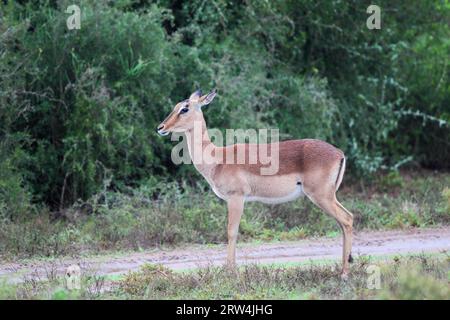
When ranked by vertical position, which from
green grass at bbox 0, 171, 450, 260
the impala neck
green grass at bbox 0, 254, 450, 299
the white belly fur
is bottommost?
green grass at bbox 0, 171, 450, 260

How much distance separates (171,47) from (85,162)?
2.76 m

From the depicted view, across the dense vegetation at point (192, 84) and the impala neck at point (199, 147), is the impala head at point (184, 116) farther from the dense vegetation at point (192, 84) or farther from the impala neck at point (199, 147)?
the dense vegetation at point (192, 84)

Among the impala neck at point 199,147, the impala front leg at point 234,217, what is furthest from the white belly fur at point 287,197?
the impala neck at point 199,147

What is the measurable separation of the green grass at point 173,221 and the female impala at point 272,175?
1.90 meters

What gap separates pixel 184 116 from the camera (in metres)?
9.78

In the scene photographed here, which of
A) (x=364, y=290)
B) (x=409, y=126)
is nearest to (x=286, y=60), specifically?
(x=409, y=126)

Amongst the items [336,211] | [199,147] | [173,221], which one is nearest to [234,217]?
[199,147]

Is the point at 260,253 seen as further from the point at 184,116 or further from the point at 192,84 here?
the point at 192,84

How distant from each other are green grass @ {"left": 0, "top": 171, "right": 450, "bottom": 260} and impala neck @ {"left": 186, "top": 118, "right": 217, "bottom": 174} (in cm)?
180

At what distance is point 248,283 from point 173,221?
3699 millimetres

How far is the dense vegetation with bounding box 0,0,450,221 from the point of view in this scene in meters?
12.8

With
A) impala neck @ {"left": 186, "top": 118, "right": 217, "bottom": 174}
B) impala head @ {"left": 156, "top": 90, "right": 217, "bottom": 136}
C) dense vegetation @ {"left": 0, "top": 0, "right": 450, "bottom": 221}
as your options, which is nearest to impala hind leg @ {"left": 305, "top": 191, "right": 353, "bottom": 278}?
impala neck @ {"left": 186, "top": 118, "right": 217, "bottom": 174}

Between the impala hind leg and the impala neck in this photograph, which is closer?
the impala hind leg

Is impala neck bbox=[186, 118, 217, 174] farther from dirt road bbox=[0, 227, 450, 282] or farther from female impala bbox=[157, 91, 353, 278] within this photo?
dirt road bbox=[0, 227, 450, 282]
